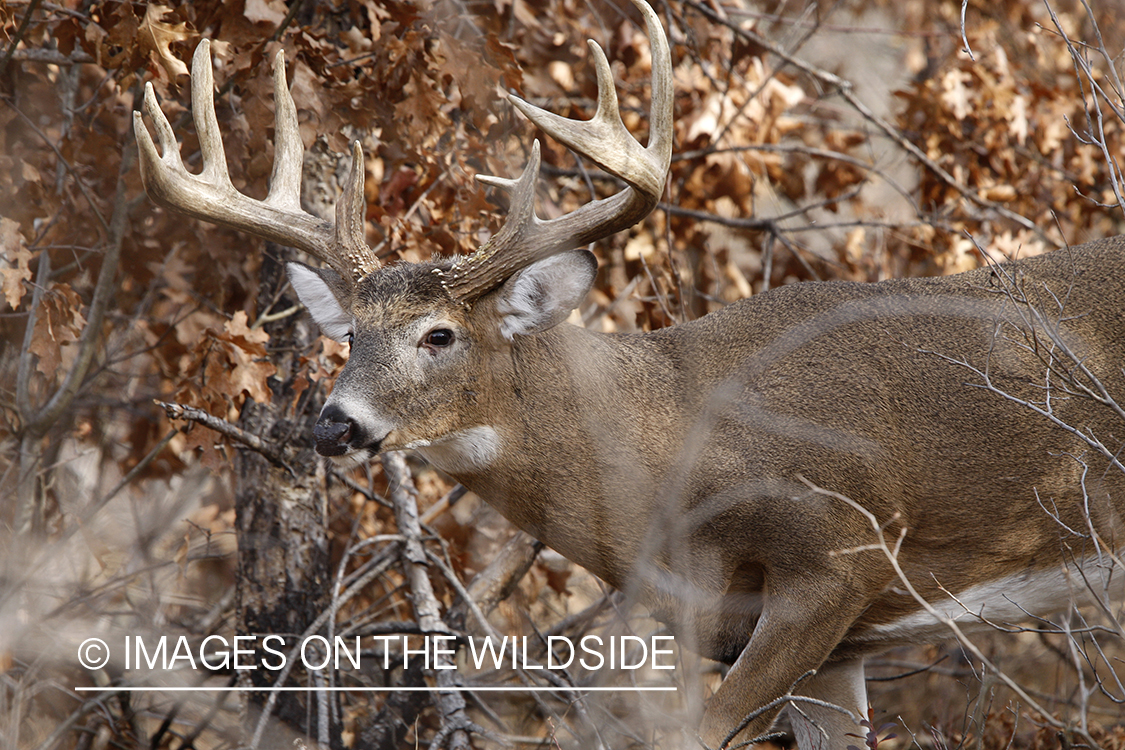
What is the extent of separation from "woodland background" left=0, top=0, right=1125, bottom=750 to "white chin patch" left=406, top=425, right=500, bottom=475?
0.94 m

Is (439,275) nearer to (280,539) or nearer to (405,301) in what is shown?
(405,301)

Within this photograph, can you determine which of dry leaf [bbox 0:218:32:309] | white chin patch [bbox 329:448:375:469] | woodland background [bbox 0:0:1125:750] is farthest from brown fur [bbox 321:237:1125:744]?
dry leaf [bbox 0:218:32:309]

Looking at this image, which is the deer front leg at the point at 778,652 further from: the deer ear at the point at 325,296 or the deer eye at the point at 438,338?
the deer ear at the point at 325,296

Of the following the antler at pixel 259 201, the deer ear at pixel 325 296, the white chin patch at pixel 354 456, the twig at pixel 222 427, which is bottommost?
the white chin patch at pixel 354 456

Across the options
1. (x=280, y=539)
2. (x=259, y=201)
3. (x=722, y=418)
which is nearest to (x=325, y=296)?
(x=259, y=201)

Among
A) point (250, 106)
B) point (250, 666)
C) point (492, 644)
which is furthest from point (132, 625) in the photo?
point (250, 106)

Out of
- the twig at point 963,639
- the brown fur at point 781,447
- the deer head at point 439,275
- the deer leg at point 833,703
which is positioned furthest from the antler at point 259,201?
the deer leg at point 833,703

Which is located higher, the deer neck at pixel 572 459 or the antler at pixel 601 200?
the antler at pixel 601 200

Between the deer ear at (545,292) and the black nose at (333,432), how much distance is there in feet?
2.44

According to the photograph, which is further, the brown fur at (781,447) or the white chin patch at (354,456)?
the brown fur at (781,447)

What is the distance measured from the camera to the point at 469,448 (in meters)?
4.21

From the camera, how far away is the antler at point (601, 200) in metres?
4.00

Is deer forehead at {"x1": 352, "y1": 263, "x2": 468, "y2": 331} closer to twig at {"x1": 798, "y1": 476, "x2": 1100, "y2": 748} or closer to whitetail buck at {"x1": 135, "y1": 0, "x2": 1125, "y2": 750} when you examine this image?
whitetail buck at {"x1": 135, "y1": 0, "x2": 1125, "y2": 750}

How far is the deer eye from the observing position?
4.19 metres
